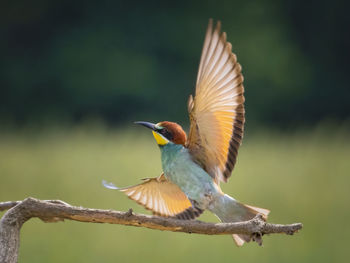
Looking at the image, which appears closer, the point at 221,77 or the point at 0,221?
the point at 0,221

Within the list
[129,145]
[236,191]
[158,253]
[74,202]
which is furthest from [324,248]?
[129,145]

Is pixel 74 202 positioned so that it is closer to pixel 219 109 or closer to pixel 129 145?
pixel 129 145

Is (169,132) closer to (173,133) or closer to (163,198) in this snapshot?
(173,133)

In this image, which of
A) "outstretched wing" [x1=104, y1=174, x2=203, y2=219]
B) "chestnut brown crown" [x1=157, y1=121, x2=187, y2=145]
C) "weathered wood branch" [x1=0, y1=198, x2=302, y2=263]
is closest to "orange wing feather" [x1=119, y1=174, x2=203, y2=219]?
"outstretched wing" [x1=104, y1=174, x2=203, y2=219]

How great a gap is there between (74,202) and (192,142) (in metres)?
1.46

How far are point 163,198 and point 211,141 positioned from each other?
18 cm

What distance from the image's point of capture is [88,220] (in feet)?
2.86

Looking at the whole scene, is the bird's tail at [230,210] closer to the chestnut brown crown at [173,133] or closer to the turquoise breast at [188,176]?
the turquoise breast at [188,176]

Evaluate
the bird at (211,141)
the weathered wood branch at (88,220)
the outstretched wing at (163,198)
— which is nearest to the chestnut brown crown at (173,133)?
the bird at (211,141)

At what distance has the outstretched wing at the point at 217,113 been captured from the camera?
41.8 inches

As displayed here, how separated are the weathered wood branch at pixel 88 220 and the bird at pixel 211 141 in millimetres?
162

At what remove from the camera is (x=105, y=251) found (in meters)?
2.19

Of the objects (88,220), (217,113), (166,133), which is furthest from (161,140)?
(88,220)

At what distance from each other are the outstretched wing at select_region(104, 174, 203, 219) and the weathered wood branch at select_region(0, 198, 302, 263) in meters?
0.28
